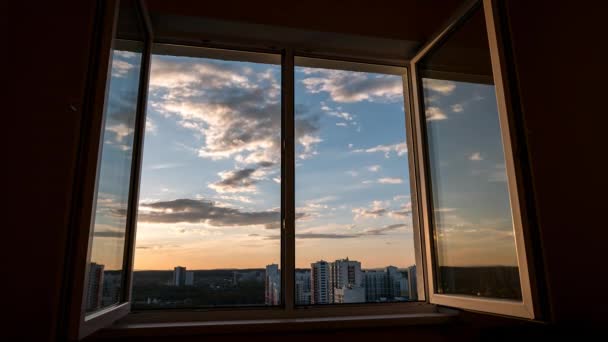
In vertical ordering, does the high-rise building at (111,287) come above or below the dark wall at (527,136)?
below

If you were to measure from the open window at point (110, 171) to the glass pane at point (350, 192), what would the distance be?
90 centimetres

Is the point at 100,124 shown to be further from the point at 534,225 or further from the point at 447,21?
the point at 447,21

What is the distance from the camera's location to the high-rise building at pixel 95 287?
4.36 feet

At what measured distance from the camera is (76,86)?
5.64 feet

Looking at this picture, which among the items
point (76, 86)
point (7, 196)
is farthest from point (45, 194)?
point (76, 86)

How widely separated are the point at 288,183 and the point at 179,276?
78 cm

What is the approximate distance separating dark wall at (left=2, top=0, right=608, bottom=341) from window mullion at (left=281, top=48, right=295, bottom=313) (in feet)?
1.00

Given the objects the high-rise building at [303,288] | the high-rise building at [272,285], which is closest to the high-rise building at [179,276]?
the high-rise building at [272,285]

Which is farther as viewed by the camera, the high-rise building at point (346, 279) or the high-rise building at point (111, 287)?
the high-rise building at point (346, 279)

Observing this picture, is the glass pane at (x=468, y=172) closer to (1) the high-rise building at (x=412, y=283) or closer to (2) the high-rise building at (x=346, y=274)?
(1) the high-rise building at (x=412, y=283)

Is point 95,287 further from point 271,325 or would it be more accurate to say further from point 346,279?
point 346,279

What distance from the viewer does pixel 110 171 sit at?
5.25 ft

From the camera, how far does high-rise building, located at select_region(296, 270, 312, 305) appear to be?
2.23 m

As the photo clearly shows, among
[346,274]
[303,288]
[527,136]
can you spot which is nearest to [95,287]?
[303,288]
